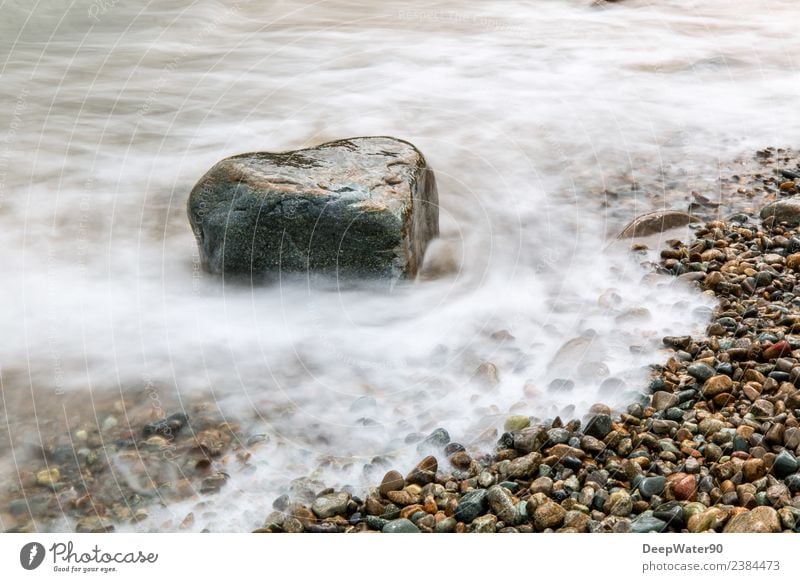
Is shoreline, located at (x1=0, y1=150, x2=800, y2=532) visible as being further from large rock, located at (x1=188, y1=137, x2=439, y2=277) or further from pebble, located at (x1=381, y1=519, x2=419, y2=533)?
large rock, located at (x1=188, y1=137, x2=439, y2=277)

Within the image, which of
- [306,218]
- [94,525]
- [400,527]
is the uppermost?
[306,218]

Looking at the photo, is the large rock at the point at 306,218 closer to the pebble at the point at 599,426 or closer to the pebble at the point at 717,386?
the pebble at the point at 599,426

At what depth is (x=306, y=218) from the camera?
189 inches

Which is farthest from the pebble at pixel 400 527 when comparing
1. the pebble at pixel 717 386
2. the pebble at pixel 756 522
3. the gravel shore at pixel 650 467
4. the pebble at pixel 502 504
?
the pebble at pixel 717 386

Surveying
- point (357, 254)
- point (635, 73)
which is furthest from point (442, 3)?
point (357, 254)

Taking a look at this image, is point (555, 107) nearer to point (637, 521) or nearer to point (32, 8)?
point (637, 521)

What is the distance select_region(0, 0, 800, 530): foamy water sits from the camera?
13.9 ft

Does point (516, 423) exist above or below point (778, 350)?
below

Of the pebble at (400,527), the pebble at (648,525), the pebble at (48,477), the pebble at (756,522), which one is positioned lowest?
the pebble at (48,477)
